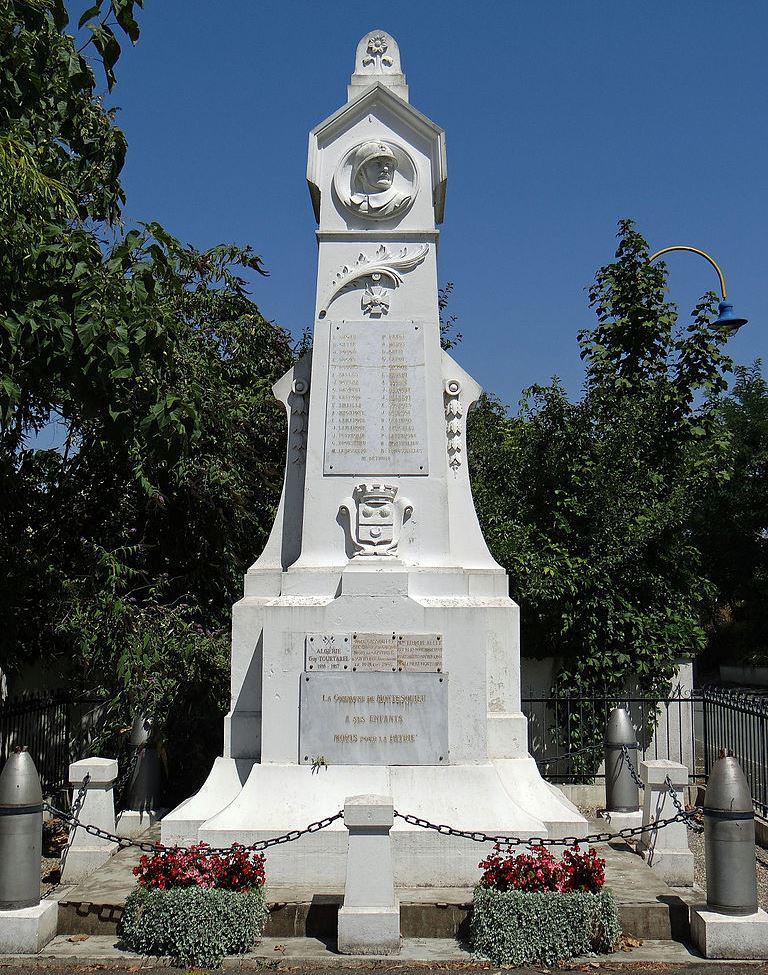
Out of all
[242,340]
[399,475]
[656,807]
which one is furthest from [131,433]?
[242,340]

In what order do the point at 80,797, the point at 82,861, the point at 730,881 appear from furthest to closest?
the point at 80,797
the point at 82,861
the point at 730,881

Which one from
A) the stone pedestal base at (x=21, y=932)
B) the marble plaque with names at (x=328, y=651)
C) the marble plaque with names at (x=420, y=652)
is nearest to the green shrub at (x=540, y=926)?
the marble plaque with names at (x=420, y=652)

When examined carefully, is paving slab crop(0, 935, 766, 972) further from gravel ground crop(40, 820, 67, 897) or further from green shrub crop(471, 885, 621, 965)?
gravel ground crop(40, 820, 67, 897)

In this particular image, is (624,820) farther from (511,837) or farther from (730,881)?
(730,881)

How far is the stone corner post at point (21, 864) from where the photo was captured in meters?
6.46

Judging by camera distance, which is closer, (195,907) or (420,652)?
(195,907)

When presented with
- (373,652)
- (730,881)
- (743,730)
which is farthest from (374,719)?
(743,730)

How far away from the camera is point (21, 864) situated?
6555mm

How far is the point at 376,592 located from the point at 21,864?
10.8ft

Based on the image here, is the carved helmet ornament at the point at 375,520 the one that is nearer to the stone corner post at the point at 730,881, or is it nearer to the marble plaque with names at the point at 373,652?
the marble plaque with names at the point at 373,652

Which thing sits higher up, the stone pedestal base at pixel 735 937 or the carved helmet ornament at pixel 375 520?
the carved helmet ornament at pixel 375 520

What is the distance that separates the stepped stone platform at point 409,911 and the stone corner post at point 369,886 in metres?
0.37

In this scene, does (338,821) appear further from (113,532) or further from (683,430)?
(683,430)

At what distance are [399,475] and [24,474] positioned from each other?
5.60 m
